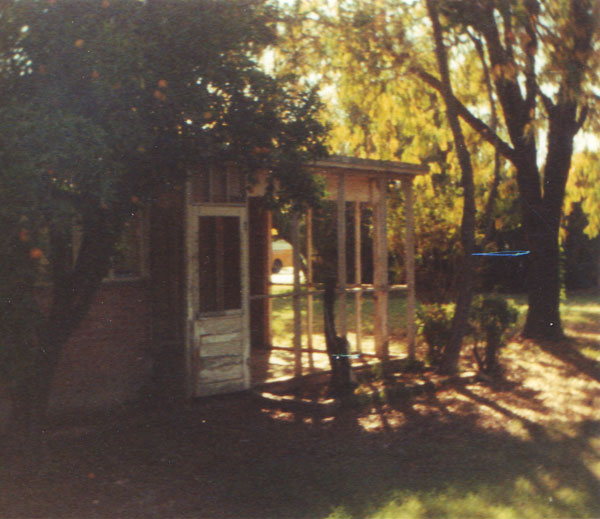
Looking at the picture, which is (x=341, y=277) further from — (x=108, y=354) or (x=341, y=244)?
(x=108, y=354)

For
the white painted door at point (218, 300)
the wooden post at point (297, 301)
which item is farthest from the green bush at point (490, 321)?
the white painted door at point (218, 300)

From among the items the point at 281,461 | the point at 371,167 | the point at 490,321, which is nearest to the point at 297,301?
the point at 371,167

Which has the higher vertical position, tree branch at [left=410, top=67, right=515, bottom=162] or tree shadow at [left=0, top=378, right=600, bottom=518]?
tree branch at [left=410, top=67, right=515, bottom=162]

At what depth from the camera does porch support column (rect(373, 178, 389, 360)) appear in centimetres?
1218

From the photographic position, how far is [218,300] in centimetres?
1039

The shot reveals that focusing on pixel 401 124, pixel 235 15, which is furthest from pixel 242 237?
pixel 401 124

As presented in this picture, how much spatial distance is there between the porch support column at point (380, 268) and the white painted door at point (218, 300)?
2988 mm

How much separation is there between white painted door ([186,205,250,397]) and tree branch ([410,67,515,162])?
4542mm

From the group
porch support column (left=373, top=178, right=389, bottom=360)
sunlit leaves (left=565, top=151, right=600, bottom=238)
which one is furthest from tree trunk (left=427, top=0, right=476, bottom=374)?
sunlit leaves (left=565, top=151, right=600, bottom=238)

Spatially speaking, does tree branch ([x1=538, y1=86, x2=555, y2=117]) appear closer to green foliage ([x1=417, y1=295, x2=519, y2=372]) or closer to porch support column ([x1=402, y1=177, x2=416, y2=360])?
porch support column ([x1=402, y1=177, x2=416, y2=360])

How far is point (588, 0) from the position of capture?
11.3m

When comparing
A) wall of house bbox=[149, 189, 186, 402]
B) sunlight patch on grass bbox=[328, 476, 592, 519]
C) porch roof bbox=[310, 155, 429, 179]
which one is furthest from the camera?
porch roof bbox=[310, 155, 429, 179]

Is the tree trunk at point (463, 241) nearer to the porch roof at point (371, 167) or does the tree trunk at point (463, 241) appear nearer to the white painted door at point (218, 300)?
the porch roof at point (371, 167)

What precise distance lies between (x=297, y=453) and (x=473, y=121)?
7.77 m
